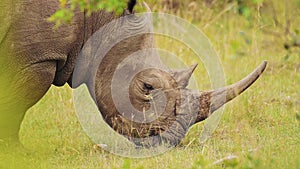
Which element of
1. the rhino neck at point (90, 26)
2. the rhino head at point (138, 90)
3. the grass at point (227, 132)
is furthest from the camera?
the rhino head at point (138, 90)

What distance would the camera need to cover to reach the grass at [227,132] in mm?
7789

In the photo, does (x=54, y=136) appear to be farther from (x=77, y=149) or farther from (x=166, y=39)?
(x=166, y=39)

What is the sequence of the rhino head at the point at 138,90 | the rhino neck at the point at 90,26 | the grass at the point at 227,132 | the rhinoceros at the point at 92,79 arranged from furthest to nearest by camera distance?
the rhino head at the point at 138,90
the rhino neck at the point at 90,26
the rhinoceros at the point at 92,79
the grass at the point at 227,132

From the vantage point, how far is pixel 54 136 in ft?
31.2

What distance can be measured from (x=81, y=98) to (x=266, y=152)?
309 cm

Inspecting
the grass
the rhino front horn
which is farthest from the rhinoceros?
the grass

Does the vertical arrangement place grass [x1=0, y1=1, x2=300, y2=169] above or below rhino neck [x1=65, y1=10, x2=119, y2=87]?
below

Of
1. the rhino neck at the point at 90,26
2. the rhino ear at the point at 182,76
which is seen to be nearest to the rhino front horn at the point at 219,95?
the rhino ear at the point at 182,76

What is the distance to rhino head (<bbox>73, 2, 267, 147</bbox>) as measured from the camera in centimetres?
856

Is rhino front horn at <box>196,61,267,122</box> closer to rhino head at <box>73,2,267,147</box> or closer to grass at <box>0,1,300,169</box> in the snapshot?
rhino head at <box>73,2,267,147</box>

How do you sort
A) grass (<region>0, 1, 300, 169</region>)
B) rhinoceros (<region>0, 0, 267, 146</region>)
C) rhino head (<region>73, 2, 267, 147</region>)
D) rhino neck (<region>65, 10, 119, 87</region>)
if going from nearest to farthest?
grass (<region>0, 1, 300, 169</region>)
rhinoceros (<region>0, 0, 267, 146</region>)
rhino neck (<region>65, 10, 119, 87</region>)
rhino head (<region>73, 2, 267, 147</region>)

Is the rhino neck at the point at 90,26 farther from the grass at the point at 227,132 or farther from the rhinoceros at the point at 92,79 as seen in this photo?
the grass at the point at 227,132

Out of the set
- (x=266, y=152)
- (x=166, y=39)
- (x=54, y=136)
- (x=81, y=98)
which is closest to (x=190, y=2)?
(x=166, y=39)

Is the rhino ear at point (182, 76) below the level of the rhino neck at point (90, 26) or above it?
below
